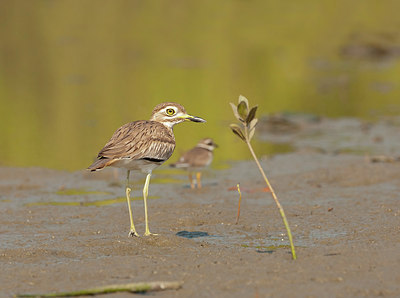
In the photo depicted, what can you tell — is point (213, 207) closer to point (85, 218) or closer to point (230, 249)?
point (85, 218)

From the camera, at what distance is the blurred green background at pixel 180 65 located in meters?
15.2

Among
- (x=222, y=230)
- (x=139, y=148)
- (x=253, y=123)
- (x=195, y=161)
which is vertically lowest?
(x=222, y=230)

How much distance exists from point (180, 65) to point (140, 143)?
52.5ft

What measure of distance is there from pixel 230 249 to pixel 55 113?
34.7 feet

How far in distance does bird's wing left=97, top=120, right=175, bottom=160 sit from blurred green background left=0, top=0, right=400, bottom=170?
163 inches

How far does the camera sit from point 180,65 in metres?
23.3

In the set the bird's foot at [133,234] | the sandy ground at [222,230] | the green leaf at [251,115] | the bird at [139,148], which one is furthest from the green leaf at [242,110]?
the bird's foot at [133,234]

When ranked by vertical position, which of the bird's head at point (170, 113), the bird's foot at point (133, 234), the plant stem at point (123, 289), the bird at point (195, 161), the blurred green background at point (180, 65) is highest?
the blurred green background at point (180, 65)

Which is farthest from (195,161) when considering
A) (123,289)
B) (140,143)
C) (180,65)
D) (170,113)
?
(180,65)

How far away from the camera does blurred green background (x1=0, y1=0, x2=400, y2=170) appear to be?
15180mm

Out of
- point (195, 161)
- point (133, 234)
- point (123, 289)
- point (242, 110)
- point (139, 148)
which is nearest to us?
point (123, 289)

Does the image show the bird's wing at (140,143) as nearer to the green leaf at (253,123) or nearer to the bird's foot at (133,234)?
the bird's foot at (133,234)

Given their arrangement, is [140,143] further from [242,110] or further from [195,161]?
[195,161]

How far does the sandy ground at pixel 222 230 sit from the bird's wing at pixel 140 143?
846 millimetres
